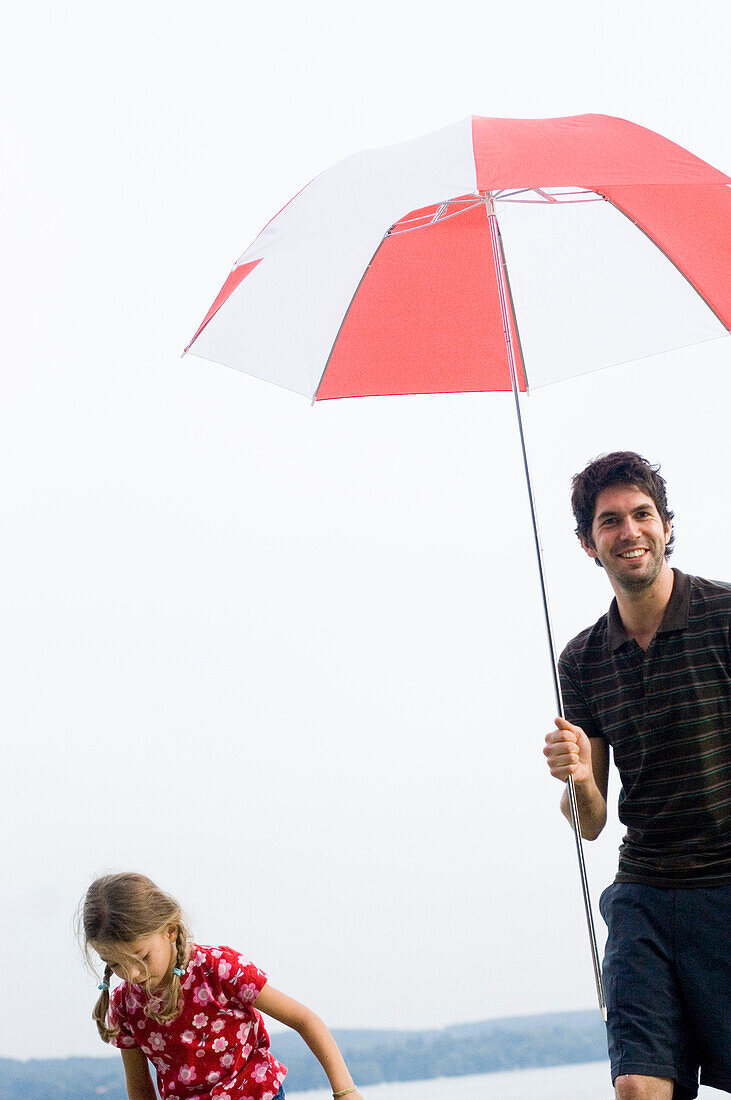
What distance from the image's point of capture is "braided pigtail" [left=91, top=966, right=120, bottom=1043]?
1872 mm

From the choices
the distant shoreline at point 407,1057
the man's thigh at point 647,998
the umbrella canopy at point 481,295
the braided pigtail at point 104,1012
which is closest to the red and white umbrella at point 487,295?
the umbrella canopy at point 481,295

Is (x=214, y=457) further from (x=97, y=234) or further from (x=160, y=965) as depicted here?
(x=160, y=965)

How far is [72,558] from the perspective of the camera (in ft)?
14.8

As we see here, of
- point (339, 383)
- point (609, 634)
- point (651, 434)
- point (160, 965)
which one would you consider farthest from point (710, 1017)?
point (651, 434)

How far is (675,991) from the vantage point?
1.71 meters

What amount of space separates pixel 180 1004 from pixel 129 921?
0.56ft

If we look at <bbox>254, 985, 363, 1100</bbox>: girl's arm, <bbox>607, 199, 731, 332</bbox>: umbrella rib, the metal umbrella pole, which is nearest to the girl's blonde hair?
<bbox>254, 985, 363, 1100</bbox>: girl's arm

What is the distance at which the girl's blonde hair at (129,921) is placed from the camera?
1794 mm

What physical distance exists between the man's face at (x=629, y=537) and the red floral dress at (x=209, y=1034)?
0.87 meters

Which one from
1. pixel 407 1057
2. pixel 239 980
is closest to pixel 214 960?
pixel 239 980

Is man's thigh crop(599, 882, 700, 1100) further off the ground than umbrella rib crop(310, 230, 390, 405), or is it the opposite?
umbrella rib crop(310, 230, 390, 405)

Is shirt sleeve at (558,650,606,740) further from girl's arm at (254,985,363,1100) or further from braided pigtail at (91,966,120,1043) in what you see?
braided pigtail at (91,966,120,1043)

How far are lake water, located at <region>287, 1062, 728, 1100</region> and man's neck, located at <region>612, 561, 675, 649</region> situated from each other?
2.64m

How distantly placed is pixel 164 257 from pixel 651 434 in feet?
6.74
